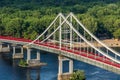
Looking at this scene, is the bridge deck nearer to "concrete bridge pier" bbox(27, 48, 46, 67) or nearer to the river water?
"concrete bridge pier" bbox(27, 48, 46, 67)

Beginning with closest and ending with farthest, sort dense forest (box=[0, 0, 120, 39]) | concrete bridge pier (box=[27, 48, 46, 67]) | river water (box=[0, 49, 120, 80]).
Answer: river water (box=[0, 49, 120, 80]) → concrete bridge pier (box=[27, 48, 46, 67]) → dense forest (box=[0, 0, 120, 39])

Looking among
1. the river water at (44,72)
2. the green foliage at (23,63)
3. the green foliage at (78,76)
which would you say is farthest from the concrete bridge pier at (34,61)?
the green foliage at (78,76)

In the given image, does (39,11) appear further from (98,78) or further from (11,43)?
(98,78)

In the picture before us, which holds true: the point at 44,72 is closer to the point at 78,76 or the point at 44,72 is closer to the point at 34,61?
the point at 34,61

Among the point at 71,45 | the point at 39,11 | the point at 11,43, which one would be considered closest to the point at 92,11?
the point at 39,11

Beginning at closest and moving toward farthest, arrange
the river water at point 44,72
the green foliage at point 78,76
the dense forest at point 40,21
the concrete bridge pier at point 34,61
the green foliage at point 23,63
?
1. the green foliage at point 78,76
2. the river water at point 44,72
3. the green foliage at point 23,63
4. the concrete bridge pier at point 34,61
5. the dense forest at point 40,21

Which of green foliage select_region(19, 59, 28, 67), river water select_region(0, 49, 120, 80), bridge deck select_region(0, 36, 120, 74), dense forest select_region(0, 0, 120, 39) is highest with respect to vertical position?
dense forest select_region(0, 0, 120, 39)

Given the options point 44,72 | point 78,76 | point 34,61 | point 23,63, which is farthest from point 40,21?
point 78,76

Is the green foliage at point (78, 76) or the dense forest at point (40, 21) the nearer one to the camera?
the green foliage at point (78, 76)

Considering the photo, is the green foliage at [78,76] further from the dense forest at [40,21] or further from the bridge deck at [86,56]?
the dense forest at [40,21]

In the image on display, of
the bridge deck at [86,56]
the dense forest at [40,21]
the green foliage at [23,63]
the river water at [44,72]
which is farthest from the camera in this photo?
the dense forest at [40,21]

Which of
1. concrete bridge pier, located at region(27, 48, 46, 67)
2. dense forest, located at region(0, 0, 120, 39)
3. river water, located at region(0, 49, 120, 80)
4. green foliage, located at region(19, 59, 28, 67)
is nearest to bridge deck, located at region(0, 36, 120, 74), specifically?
concrete bridge pier, located at region(27, 48, 46, 67)

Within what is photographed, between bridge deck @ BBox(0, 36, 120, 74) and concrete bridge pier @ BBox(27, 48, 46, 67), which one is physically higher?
bridge deck @ BBox(0, 36, 120, 74)
